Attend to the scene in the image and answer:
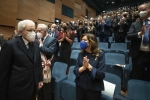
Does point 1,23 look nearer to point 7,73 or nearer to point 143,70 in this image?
point 7,73

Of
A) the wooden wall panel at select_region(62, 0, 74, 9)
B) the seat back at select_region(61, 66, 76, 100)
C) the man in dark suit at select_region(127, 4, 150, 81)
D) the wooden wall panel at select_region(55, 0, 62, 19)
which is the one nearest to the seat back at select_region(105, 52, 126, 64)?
the man in dark suit at select_region(127, 4, 150, 81)

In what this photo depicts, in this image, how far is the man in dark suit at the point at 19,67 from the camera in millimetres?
838

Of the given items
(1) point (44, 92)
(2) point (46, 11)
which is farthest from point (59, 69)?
(2) point (46, 11)

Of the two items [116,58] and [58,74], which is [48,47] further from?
[116,58]

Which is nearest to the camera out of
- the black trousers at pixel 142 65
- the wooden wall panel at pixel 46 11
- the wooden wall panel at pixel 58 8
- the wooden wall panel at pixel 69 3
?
the black trousers at pixel 142 65

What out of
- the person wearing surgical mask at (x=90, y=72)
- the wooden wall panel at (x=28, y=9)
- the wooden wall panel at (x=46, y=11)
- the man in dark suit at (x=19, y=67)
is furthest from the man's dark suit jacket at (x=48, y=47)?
the wooden wall panel at (x=46, y=11)

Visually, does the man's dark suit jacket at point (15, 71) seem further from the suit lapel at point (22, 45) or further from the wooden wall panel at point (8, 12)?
the wooden wall panel at point (8, 12)

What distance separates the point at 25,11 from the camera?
4574 millimetres

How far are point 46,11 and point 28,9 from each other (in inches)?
47.3

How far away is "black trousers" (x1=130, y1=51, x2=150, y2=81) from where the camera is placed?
4.05ft

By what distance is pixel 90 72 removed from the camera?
914 millimetres

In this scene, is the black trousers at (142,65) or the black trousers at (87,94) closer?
the black trousers at (87,94)

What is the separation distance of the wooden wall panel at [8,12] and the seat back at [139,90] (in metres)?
4.06

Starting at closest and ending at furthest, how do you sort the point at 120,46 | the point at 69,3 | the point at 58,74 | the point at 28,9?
the point at 58,74
the point at 120,46
the point at 28,9
the point at 69,3
